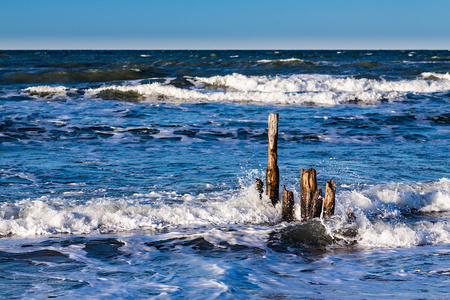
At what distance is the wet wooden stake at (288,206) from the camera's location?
767 cm

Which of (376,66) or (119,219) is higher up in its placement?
(376,66)

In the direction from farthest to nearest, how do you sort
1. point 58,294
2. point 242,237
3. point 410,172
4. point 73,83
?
1. point 73,83
2. point 410,172
3. point 242,237
4. point 58,294

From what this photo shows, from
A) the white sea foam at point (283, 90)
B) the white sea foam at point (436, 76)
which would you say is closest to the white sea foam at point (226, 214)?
the white sea foam at point (283, 90)

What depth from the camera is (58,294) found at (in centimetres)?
486

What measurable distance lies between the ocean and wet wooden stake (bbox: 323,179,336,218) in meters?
0.14

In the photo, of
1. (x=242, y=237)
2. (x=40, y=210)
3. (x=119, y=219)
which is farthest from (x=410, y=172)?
(x=40, y=210)

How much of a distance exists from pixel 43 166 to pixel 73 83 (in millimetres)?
21752

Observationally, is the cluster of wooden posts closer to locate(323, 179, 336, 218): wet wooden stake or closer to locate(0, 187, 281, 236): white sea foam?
locate(323, 179, 336, 218): wet wooden stake

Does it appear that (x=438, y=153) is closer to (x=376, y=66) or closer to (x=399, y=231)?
(x=399, y=231)

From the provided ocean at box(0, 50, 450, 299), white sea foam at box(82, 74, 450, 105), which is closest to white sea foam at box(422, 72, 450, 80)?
white sea foam at box(82, 74, 450, 105)

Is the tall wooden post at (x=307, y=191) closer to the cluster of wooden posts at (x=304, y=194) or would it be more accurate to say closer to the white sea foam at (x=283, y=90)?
the cluster of wooden posts at (x=304, y=194)

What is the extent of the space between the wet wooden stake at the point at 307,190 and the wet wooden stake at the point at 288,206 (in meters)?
0.18

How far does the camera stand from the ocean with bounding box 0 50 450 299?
17.4 feet

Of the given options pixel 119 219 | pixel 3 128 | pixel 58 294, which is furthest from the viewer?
pixel 3 128
